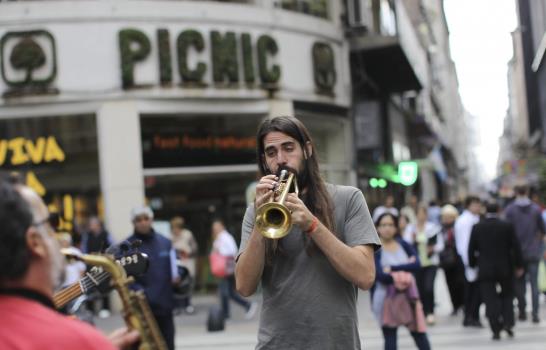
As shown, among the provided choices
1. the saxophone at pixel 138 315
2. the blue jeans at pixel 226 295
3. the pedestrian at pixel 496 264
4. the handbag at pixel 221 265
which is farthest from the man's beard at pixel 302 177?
the blue jeans at pixel 226 295

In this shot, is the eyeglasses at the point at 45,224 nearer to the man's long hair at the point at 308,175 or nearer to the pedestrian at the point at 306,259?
the pedestrian at the point at 306,259

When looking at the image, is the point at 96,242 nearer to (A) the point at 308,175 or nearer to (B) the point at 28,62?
(B) the point at 28,62

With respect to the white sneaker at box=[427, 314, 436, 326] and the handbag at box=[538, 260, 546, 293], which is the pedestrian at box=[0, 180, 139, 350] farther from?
the handbag at box=[538, 260, 546, 293]

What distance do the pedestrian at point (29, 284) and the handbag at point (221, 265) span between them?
40.7 ft

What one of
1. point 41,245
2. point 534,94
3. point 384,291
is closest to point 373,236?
point 41,245

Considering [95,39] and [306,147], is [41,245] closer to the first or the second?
[306,147]

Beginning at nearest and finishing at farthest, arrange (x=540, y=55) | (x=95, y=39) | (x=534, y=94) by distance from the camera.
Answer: (x=95, y=39) → (x=540, y=55) → (x=534, y=94)

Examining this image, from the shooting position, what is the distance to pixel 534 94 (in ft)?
201

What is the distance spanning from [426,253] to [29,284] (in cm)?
1178

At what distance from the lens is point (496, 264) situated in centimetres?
1116

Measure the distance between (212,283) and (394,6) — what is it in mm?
13195

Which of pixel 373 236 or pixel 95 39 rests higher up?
pixel 95 39

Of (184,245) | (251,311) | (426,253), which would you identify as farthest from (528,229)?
(184,245)

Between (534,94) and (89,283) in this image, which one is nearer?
(89,283)
